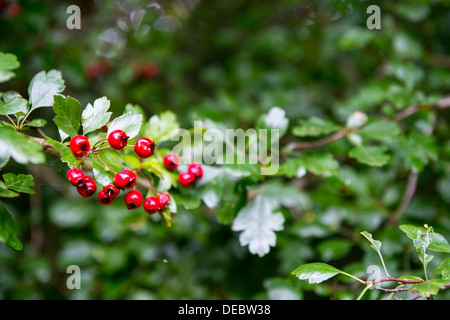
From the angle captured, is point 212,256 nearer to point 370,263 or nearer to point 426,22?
point 370,263

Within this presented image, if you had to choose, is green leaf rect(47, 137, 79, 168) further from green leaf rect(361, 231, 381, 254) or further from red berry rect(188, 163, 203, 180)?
green leaf rect(361, 231, 381, 254)

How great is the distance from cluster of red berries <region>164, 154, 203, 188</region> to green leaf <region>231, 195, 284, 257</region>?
197 mm

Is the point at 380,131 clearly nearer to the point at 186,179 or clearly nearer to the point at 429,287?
the point at 429,287

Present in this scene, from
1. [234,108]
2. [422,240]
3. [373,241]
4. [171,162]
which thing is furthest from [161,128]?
[234,108]

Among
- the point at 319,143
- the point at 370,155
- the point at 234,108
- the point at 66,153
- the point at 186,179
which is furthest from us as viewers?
the point at 234,108

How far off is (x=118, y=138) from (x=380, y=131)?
3.06 ft

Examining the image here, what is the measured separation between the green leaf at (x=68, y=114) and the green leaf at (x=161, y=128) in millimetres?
226

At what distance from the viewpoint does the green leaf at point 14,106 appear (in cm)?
76

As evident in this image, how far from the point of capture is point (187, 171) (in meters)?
1.00

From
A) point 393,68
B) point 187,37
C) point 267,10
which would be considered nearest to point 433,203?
point 393,68

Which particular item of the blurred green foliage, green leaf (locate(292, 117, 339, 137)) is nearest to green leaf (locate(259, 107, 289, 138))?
green leaf (locate(292, 117, 339, 137))

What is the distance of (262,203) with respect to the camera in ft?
3.53

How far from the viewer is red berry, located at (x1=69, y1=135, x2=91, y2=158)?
0.76 meters

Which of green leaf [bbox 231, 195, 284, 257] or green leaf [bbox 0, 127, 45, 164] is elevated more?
green leaf [bbox 0, 127, 45, 164]
